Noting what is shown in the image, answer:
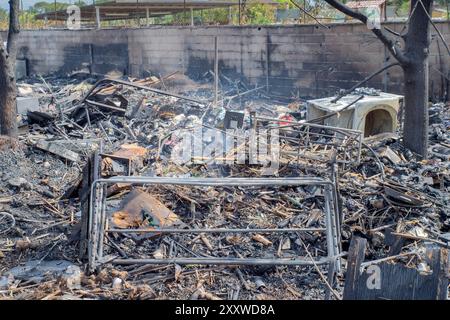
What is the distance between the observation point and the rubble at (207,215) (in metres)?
4.21

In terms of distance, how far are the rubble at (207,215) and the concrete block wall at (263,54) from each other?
8.13 feet

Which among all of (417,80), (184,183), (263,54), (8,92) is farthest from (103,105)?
(184,183)

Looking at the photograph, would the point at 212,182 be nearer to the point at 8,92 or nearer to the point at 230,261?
the point at 230,261

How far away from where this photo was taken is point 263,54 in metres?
13.2

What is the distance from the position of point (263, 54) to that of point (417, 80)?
654cm

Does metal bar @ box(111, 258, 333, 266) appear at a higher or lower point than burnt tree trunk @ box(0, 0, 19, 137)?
lower

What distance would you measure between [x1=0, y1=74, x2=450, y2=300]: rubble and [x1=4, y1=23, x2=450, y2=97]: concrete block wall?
2477 mm

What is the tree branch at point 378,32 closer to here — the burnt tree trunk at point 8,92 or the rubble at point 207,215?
the rubble at point 207,215

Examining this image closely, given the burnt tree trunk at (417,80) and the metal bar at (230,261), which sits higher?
the burnt tree trunk at (417,80)

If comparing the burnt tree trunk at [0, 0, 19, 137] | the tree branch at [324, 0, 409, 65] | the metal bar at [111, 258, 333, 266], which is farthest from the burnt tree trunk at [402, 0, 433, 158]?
the burnt tree trunk at [0, 0, 19, 137]

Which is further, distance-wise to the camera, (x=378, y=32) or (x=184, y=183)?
(x=378, y=32)

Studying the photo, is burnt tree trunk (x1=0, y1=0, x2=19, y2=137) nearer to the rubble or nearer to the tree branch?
the rubble

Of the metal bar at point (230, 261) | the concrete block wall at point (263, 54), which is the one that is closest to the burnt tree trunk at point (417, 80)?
the concrete block wall at point (263, 54)

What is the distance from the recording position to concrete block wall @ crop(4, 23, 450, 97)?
Answer: 10.9 metres
